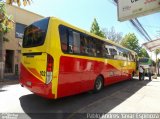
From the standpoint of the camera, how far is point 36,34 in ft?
21.7

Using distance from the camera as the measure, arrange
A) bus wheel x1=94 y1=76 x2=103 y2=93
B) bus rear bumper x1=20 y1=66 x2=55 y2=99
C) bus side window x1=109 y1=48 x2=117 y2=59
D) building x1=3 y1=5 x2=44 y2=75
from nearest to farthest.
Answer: bus rear bumper x1=20 y1=66 x2=55 y2=99 → bus wheel x1=94 y1=76 x2=103 y2=93 → bus side window x1=109 y1=48 x2=117 y2=59 → building x1=3 y1=5 x2=44 y2=75

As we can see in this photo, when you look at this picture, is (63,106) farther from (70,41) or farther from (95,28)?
(95,28)

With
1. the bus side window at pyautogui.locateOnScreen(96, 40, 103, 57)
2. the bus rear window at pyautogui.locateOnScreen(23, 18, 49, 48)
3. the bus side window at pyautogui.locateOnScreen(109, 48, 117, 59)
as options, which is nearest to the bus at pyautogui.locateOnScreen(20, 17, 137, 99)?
the bus rear window at pyautogui.locateOnScreen(23, 18, 49, 48)

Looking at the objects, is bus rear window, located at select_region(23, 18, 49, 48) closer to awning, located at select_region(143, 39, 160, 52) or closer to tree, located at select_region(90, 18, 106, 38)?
awning, located at select_region(143, 39, 160, 52)

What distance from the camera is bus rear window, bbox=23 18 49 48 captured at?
20.6ft

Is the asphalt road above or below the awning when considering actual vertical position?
below

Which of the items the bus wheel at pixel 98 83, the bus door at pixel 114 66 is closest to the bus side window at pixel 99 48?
the bus wheel at pixel 98 83

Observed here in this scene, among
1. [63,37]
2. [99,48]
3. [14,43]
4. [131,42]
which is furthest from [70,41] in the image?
[131,42]

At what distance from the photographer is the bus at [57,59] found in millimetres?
5906

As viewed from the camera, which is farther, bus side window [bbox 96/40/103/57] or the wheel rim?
the wheel rim

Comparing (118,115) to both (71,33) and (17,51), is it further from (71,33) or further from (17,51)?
(17,51)

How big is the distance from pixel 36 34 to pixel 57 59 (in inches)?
56.0

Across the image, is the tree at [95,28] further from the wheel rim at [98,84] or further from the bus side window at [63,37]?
the bus side window at [63,37]

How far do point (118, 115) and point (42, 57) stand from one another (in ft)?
10.5
